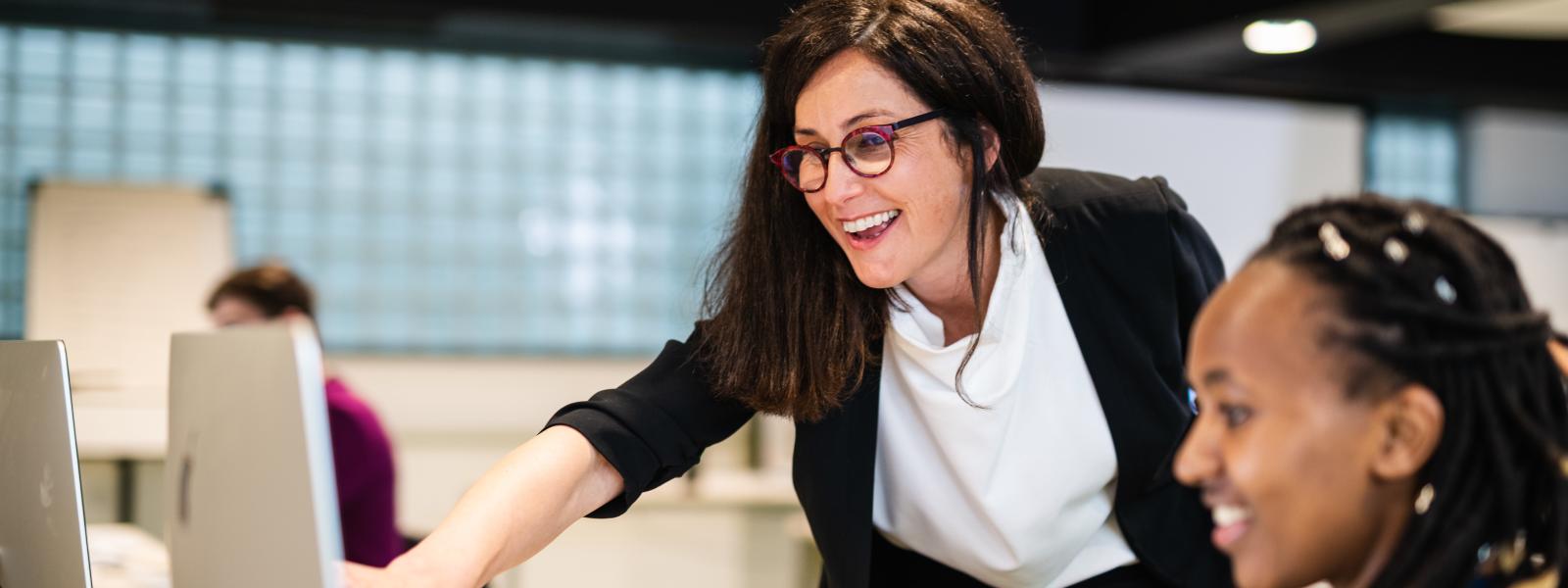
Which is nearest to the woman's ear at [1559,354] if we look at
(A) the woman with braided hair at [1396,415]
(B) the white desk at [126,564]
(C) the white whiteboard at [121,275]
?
(A) the woman with braided hair at [1396,415]

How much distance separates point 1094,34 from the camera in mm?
5129

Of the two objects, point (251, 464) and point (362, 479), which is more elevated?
point (251, 464)

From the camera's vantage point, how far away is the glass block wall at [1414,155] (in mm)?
5805

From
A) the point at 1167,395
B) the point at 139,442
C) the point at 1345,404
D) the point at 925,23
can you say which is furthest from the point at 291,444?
the point at 139,442

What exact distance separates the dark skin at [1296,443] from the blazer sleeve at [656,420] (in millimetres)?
621

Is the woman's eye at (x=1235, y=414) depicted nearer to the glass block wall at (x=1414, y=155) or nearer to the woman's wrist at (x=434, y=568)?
the woman's wrist at (x=434, y=568)

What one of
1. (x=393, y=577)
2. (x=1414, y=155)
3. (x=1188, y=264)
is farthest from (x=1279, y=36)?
(x=393, y=577)

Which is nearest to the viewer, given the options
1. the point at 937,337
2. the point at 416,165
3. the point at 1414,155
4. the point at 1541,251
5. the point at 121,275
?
the point at 937,337

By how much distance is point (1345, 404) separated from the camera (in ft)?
2.99

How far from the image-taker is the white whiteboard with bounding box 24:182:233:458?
14.8 ft

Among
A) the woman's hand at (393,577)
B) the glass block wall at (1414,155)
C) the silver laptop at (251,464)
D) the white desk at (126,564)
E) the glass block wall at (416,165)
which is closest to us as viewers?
the silver laptop at (251,464)

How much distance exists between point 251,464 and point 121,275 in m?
4.11

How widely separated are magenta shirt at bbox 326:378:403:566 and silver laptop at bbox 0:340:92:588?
170 centimetres

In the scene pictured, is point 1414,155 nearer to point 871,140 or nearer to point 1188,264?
point 1188,264
